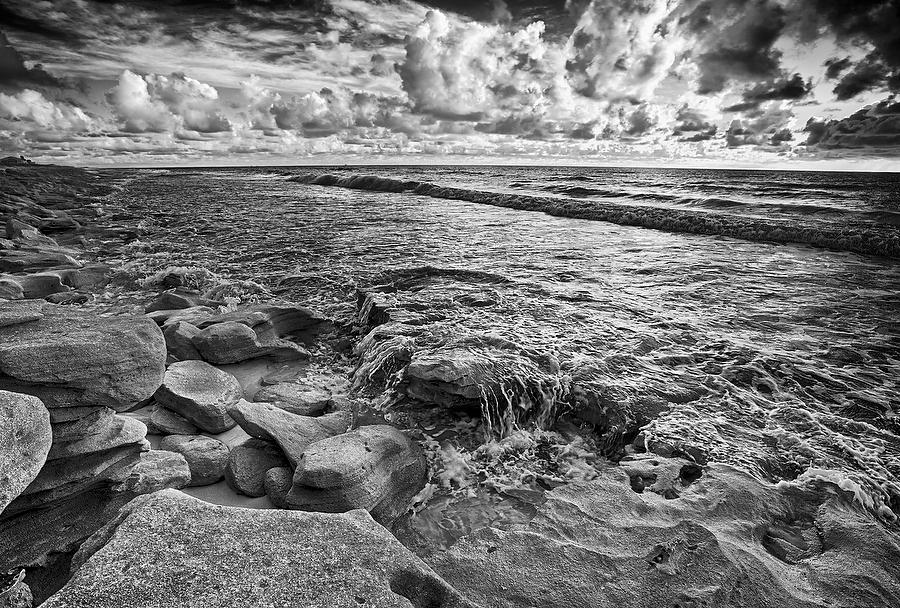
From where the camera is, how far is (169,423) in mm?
5184

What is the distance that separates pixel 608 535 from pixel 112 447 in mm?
4628

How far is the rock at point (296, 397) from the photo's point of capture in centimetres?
588

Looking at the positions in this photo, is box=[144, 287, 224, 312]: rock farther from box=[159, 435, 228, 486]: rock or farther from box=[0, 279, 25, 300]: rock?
box=[159, 435, 228, 486]: rock

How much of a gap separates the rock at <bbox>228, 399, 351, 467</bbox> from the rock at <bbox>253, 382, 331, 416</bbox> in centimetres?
53

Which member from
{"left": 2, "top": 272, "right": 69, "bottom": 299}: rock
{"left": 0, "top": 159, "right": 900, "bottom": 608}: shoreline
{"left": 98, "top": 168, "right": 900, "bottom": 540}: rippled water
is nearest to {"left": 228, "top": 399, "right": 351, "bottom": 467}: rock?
{"left": 0, "top": 159, "right": 900, "bottom": 608}: shoreline

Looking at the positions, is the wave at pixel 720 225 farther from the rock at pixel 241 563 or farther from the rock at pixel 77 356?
the rock at pixel 77 356

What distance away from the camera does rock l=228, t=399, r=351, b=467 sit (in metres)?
4.52

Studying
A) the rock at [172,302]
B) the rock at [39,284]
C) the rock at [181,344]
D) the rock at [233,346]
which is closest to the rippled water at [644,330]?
the rock at [233,346]

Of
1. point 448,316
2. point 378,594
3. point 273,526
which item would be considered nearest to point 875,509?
point 378,594

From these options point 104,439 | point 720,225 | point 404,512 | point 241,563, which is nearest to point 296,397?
point 104,439

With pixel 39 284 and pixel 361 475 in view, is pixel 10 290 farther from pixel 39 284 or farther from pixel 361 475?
pixel 361 475

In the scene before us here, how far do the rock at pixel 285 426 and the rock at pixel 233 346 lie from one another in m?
1.86

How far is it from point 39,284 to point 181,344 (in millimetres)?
6433

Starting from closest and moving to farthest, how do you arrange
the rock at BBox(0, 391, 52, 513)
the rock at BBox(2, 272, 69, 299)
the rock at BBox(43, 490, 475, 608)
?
the rock at BBox(43, 490, 475, 608) < the rock at BBox(0, 391, 52, 513) < the rock at BBox(2, 272, 69, 299)
